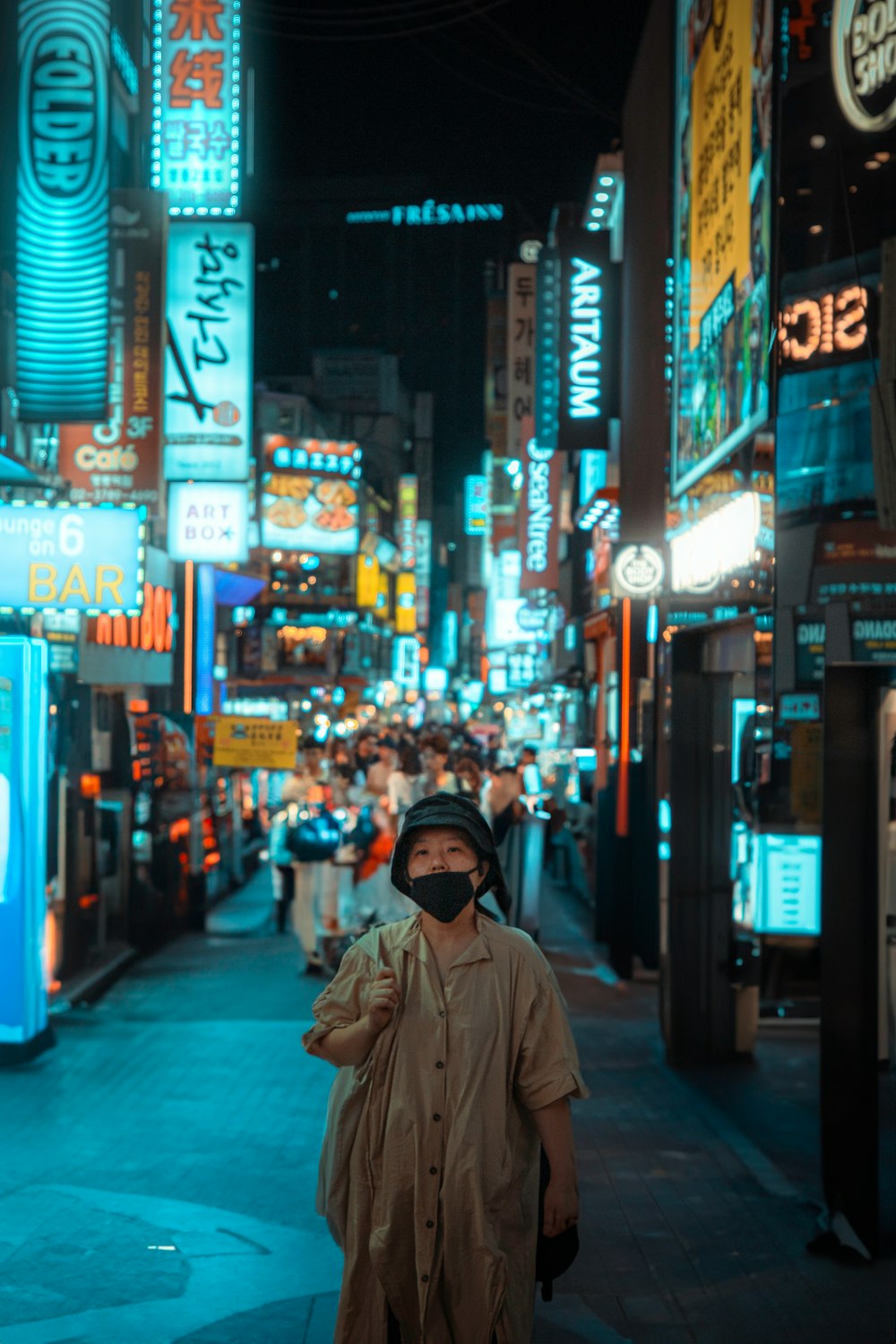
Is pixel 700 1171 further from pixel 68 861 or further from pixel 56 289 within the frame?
pixel 56 289

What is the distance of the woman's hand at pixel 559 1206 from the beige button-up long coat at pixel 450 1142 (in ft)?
0.13

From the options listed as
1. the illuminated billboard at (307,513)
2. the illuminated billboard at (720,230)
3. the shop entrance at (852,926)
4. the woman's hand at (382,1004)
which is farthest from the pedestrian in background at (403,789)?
the illuminated billboard at (307,513)

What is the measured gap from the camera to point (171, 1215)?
702 centimetres

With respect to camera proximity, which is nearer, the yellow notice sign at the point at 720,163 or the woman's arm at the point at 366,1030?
the woman's arm at the point at 366,1030

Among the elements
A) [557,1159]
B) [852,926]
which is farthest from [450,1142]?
[852,926]

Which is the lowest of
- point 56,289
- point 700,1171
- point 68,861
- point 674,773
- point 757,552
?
point 700,1171

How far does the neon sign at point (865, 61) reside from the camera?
20.8ft

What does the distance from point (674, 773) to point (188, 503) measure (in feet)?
33.7

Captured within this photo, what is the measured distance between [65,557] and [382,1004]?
7965 millimetres

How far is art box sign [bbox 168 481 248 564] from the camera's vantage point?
63.2 feet

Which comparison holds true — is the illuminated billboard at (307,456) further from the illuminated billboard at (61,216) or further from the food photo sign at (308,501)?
the illuminated billboard at (61,216)

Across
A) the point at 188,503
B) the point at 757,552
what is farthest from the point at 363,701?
the point at 757,552

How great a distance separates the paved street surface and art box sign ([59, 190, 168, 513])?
5065mm

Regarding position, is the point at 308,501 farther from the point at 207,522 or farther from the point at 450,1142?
the point at 450,1142
